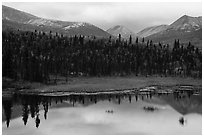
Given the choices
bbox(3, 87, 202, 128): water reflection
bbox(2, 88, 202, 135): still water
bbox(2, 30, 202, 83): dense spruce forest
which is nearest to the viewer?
bbox(2, 88, 202, 135): still water

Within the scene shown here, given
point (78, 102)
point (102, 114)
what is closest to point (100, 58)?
point (78, 102)

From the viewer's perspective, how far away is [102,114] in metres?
55.3

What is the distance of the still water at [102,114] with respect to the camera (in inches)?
1666

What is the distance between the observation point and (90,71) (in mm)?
135625

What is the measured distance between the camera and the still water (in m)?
42.3

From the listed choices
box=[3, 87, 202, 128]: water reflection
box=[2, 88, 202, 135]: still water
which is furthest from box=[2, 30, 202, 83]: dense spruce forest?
box=[2, 88, 202, 135]: still water

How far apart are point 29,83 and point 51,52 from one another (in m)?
69.2

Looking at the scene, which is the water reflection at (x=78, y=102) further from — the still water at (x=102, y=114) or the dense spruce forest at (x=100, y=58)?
the dense spruce forest at (x=100, y=58)

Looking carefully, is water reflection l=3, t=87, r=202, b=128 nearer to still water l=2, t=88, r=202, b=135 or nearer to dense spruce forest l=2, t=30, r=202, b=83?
still water l=2, t=88, r=202, b=135

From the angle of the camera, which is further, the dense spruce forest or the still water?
the dense spruce forest

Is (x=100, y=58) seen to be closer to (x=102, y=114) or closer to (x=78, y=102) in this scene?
(x=78, y=102)

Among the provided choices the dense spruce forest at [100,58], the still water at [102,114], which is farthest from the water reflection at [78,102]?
the dense spruce forest at [100,58]

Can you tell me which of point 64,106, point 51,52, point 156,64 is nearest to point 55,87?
point 64,106

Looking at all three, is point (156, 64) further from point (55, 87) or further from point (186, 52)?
point (55, 87)
